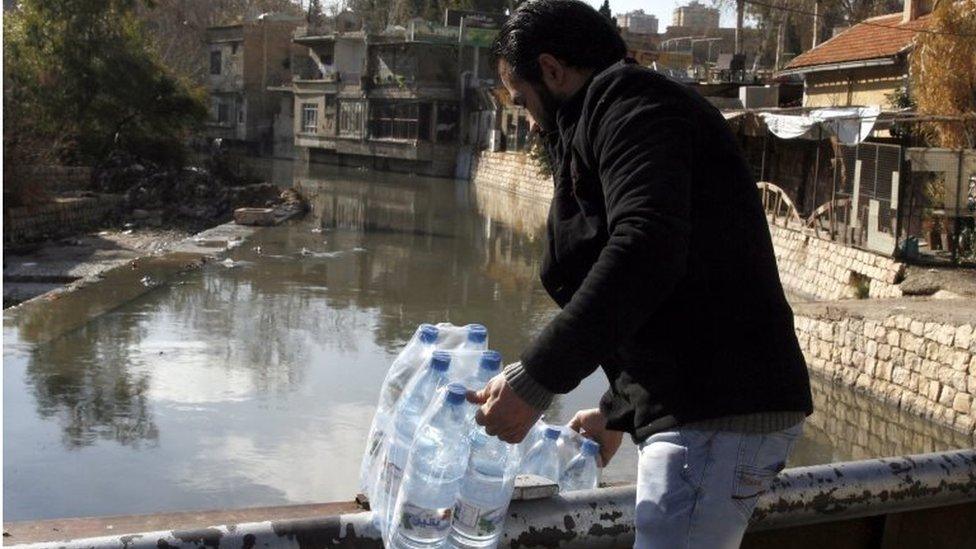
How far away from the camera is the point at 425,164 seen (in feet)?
165

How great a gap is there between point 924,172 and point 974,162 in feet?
2.18

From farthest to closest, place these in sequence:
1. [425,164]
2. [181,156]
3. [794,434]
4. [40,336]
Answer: [425,164] < [181,156] < [40,336] < [794,434]

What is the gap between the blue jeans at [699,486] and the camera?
2.04 m

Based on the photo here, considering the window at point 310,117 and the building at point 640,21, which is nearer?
the window at point 310,117

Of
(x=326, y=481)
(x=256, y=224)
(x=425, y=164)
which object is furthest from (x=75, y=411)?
(x=425, y=164)

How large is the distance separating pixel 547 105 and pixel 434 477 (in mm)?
749

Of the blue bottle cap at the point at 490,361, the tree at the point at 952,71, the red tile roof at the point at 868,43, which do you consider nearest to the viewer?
the blue bottle cap at the point at 490,361

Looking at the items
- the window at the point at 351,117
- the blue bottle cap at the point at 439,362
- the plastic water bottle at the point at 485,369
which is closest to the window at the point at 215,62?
the window at the point at 351,117

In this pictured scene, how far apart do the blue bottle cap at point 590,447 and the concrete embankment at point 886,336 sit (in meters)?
9.59

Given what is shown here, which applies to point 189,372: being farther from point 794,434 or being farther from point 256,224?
point 256,224

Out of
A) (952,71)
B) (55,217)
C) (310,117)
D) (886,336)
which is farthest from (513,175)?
(886,336)

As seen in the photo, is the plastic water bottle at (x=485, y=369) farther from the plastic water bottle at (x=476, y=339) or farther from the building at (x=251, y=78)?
the building at (x=251, y=78)

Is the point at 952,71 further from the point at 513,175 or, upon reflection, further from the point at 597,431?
the point at 513,175

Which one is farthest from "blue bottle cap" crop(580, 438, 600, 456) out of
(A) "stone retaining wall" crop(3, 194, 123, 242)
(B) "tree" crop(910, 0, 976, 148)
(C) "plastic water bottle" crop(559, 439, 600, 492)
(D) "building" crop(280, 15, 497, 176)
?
(D) "building" crop(280, 15, 497, 176)
